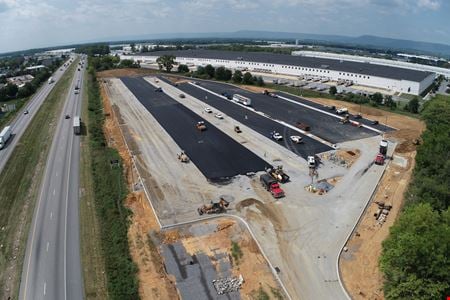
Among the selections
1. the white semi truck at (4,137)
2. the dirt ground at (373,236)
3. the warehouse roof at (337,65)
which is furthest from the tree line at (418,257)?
the warehouse roof at (337,65)

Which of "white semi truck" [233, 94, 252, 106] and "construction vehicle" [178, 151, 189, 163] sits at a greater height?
"white semi truck" [233, 94, 252, 106]

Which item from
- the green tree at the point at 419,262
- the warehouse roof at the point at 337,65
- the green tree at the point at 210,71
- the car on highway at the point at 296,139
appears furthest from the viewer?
the green tree at the point at 210,71

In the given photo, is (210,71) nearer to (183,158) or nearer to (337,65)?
(337,65)

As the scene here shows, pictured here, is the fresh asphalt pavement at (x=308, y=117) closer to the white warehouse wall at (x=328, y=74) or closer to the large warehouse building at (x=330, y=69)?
the white warehouse wall at (x=328, y=74)

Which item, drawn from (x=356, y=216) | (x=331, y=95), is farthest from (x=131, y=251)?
(x=331, y=95)

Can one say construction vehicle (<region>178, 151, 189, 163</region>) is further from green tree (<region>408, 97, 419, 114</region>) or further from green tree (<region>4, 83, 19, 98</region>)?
green tree (<region>4, 83, 19, 98</region>)

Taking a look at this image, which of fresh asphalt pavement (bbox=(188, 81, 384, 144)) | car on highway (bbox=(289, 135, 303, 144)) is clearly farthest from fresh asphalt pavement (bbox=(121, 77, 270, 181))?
fresh asphalt pavement (bbox=(188, 81, 384, 144))
